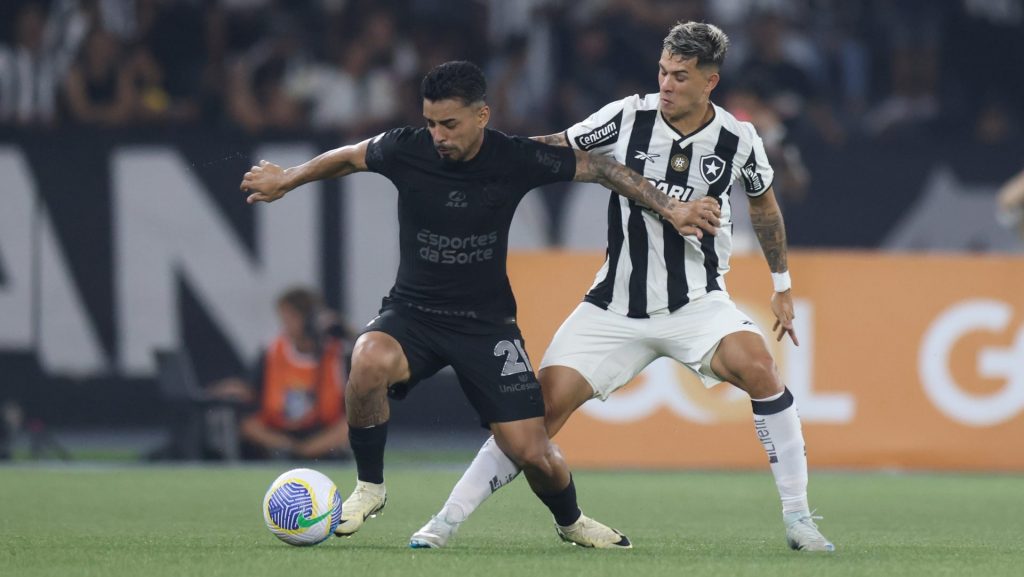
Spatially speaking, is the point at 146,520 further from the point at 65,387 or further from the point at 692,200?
the point at 65,387

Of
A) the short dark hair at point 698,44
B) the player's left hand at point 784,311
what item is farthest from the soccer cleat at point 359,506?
the short dark hair at point 698,44

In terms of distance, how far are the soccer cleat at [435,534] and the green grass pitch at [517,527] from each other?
0.09m

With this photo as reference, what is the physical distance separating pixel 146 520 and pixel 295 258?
5210mm

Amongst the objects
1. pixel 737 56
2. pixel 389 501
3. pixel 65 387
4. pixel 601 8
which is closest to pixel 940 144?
pixel 737 56

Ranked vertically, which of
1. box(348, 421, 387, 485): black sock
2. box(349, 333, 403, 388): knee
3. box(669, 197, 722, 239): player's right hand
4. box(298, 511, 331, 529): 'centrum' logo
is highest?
box(669, 197, 722, 239): player's right hand

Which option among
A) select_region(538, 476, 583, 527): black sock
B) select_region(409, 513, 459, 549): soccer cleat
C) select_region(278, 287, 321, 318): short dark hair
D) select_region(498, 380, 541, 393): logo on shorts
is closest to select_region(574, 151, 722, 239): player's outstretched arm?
select_region(498, 380, 541, 393): logo on shorts

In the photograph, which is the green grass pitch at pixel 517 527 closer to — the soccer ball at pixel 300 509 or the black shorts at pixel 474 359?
the soccer ball at pixel 300 509

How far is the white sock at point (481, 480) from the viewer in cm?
694

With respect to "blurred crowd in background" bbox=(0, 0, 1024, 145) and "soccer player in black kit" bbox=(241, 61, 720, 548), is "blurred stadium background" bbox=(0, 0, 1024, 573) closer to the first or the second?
"blurred crowd in background" bbox=(0, 0, 1024, 145)

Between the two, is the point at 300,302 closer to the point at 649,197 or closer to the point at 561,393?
the point at 561,393

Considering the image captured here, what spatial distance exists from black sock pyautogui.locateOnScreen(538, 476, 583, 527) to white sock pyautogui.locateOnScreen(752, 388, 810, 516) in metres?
0.85

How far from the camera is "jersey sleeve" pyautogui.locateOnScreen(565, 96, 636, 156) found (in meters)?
7.22

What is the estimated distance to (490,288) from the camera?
6.99 meters

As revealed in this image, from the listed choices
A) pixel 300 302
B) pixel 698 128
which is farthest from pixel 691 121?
pixel 300 302
